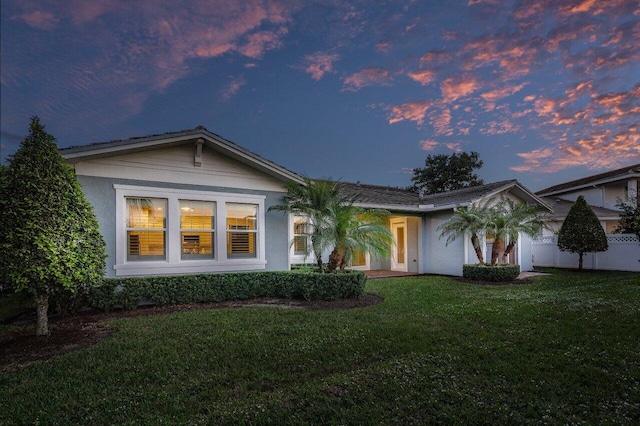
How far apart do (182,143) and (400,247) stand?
504 inches

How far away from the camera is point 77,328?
663cm

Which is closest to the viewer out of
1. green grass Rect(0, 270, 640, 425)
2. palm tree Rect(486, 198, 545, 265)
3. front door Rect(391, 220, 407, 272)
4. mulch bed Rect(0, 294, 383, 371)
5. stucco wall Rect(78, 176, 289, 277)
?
green grass Rect(0, 270, 640, 425)

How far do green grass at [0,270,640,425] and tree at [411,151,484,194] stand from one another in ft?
109

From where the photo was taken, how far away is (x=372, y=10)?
12031 millimetres

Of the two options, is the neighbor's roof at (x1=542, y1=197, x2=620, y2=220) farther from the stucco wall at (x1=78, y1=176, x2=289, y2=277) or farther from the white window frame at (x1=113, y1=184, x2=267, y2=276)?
the white window frame at (x1=113, y1=184, x2=267, y2=276)

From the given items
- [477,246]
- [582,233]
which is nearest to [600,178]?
[582,233]

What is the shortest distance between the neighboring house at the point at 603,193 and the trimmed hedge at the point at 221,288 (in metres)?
17.6

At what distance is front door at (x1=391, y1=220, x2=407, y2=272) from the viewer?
17.9m

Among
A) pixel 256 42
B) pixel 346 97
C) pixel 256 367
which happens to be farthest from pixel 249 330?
pixel 346 97

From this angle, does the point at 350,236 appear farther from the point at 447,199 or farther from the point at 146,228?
the point at 447,199

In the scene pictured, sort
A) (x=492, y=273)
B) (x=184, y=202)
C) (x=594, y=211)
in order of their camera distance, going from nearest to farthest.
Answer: (x=184, y=202) → (x=492, y=273) → (x=594, y=211)

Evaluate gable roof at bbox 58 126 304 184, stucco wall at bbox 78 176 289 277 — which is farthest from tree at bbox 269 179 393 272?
gable roof at bbox 58 126 304 184

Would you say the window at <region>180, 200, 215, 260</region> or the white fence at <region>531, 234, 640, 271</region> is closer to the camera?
the window at <region>180, 200, 215, 260</region>

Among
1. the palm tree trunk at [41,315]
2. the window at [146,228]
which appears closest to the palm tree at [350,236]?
the window at [146,228]
